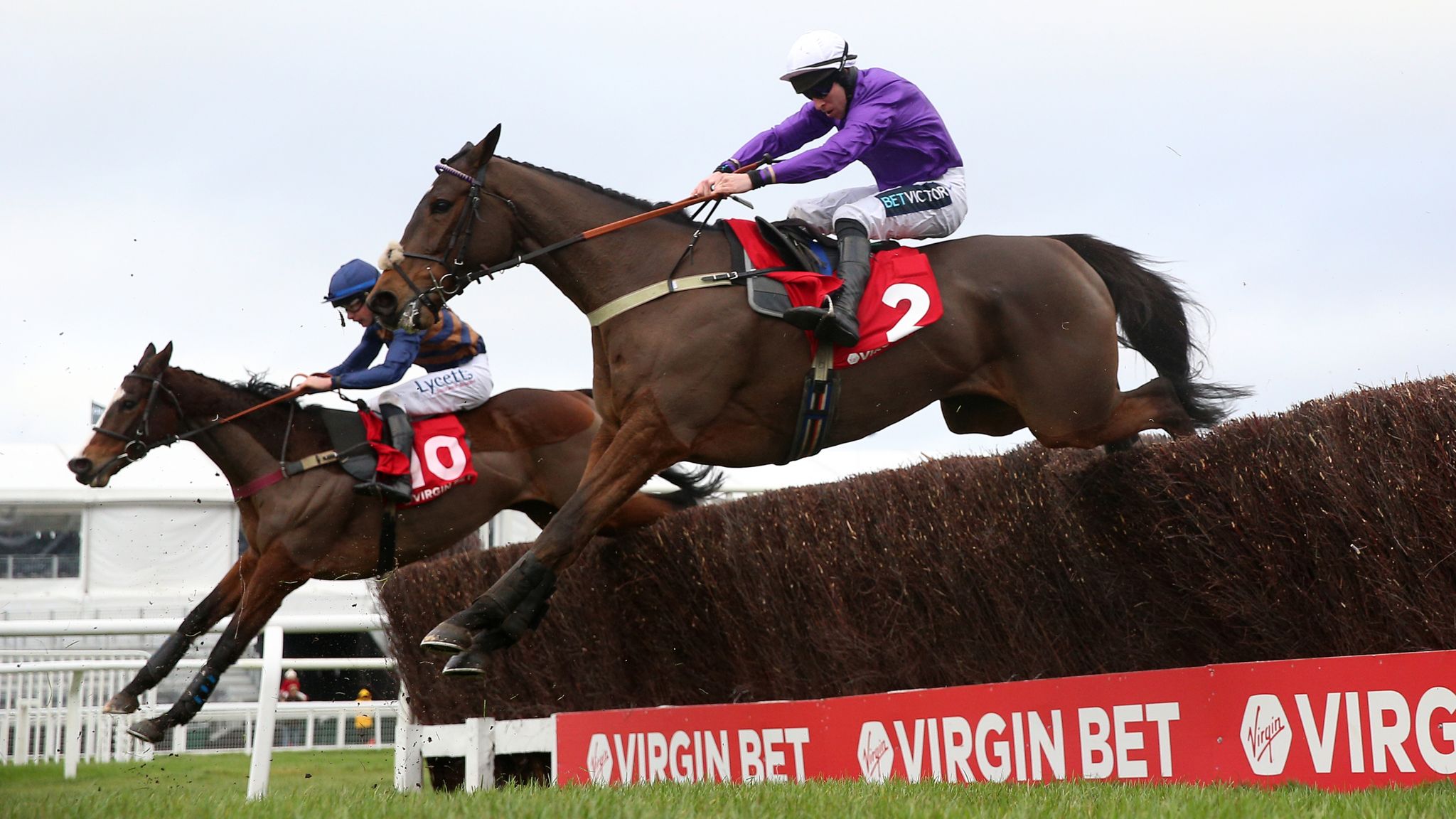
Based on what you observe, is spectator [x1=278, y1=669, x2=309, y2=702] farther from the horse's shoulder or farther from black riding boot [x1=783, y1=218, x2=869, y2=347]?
black riding boot [x1=783, y1=218, x2=869, y2=347]

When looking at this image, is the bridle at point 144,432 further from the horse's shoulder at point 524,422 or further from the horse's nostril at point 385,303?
the horse's nostril at point 385,303

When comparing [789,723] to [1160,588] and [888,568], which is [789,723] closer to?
[888,568]

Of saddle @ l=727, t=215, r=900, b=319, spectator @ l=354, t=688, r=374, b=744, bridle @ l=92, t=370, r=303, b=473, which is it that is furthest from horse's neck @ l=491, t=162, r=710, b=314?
spectator @ l=354, t=688, r=374, b=744

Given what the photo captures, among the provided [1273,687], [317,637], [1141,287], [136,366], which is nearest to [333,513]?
[136,366]

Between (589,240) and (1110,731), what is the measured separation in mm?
2459

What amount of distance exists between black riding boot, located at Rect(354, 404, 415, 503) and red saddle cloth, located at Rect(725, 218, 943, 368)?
3025 millimetres

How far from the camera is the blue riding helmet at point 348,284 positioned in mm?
7520

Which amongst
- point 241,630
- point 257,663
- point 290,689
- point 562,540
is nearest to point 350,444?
point 241,630

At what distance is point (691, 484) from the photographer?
7586 millimetres

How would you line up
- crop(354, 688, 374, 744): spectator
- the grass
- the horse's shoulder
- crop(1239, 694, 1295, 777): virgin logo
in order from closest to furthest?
the grass → crop(1239, 694, 1295, 777): virgin logo → the horse's shoulder → crop(354, 688, 374, 744): spectator

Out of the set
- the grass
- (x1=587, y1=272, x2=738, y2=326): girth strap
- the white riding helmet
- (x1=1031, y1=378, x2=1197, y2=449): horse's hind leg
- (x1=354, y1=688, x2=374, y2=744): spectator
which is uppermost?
the white riding helmet

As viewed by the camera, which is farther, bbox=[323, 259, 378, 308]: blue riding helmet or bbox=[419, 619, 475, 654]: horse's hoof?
bbox=[323, 259, 378, 308]: blue riding helmet

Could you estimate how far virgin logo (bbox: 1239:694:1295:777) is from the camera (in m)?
4.04

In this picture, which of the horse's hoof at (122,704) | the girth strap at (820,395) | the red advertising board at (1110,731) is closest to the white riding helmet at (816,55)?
the girth strap at (820,395)
